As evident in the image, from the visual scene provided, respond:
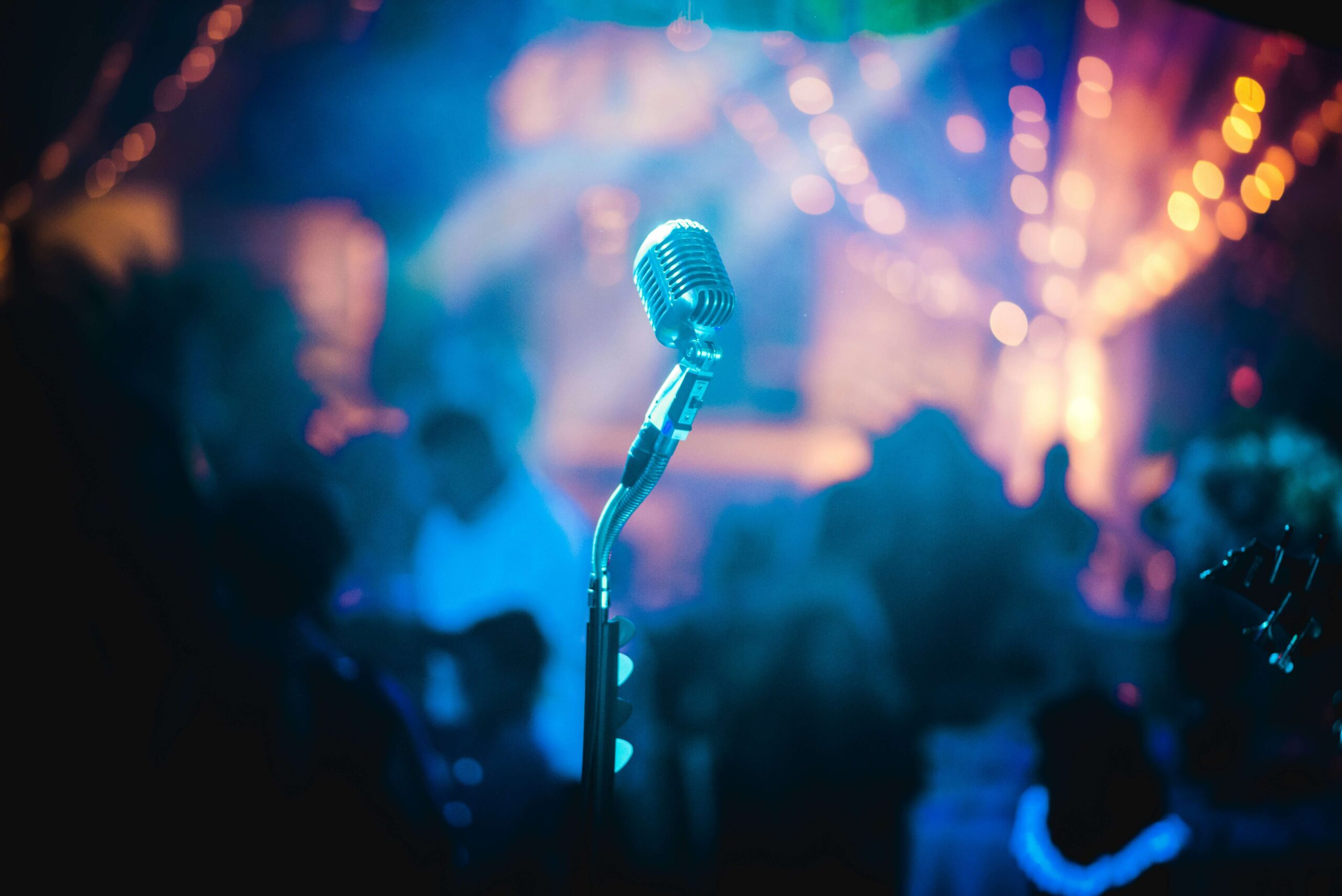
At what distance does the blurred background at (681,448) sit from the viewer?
1511 millimetres

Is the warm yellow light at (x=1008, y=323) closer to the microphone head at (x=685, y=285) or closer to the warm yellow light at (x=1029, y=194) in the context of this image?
the warm yellow light at (x=1029, y=194)

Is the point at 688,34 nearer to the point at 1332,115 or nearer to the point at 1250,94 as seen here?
the point at 1250,94

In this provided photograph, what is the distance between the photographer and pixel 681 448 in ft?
5.87

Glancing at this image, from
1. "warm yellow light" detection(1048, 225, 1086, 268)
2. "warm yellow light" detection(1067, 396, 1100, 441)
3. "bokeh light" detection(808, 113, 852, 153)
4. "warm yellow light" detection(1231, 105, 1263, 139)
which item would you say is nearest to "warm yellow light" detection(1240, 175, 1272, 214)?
"warm yellow light" detection(1231, 105, 1263, 139)

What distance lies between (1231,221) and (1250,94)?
39 cm

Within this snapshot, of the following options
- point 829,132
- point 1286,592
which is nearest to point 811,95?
point 829,132

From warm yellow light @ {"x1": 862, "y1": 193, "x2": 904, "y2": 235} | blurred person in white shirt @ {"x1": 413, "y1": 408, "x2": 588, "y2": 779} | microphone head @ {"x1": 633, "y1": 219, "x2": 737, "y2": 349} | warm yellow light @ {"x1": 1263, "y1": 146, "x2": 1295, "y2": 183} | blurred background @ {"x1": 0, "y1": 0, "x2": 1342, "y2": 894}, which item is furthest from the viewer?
warm yellow light @ {"x1": 1263, "y1": 146, "x2": 1295, "y2": 183}

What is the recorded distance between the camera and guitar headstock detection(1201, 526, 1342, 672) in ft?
6.70

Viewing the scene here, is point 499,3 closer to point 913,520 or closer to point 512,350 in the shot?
point 512,350

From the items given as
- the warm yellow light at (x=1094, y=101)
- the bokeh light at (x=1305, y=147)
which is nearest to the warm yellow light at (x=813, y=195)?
the warm yellow light at (x=1094, y=101)

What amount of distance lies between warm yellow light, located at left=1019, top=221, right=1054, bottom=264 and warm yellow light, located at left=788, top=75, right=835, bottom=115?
24.8 inches

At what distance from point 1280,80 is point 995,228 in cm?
113

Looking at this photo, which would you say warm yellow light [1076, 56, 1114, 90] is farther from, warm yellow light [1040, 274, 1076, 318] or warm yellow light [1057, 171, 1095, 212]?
warm yellow light [1040, 274, 1076, 318]

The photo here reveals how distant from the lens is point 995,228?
1.99m
